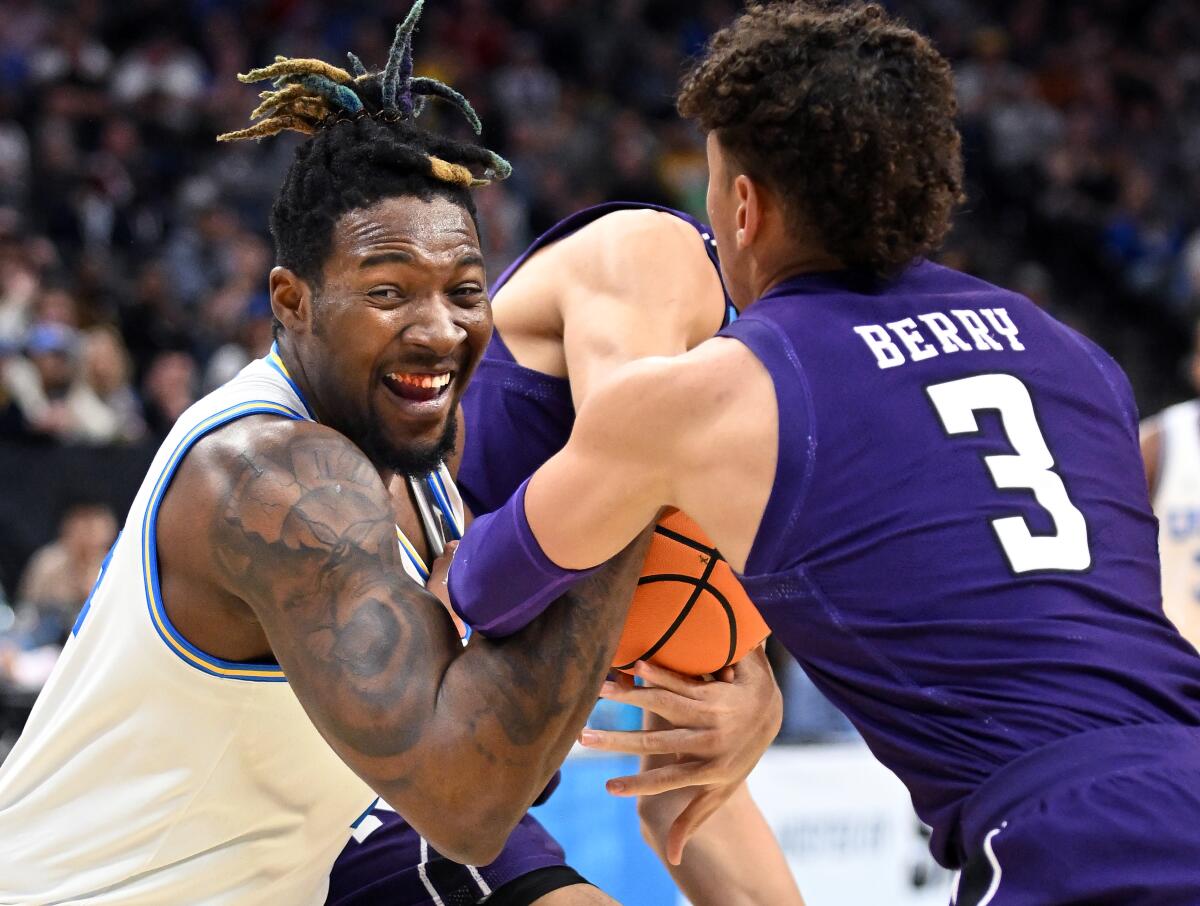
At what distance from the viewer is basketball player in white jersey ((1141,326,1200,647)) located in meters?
5.57

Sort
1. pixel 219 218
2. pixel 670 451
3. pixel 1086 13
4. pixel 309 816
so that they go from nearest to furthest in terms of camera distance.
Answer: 1. pixel 670 451
2. pixel 309 816
3. pixel 219 218
4. pixel 1086 13

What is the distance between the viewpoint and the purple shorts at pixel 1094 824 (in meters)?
1.92

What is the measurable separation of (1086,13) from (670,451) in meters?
14.8

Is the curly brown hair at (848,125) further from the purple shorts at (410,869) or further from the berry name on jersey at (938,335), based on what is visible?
the purple shorts at (410,869)

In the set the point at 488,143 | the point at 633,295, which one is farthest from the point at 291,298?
the point at 488,143

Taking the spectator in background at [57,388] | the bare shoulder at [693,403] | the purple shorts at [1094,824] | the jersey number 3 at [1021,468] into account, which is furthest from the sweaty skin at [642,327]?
the spectator in background at [57,388]

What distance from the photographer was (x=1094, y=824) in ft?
6.35

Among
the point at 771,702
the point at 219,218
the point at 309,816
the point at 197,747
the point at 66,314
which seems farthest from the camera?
the point at 219,218

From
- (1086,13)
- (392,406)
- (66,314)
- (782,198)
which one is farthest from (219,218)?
(1086,13)

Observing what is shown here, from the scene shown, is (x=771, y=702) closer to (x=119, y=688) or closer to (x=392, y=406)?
(x=392, y=406)

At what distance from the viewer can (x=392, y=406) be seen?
291 centimetres

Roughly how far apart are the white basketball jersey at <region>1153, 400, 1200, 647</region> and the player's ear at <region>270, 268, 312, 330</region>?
12.2ft

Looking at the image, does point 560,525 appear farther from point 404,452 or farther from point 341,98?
point 341,98

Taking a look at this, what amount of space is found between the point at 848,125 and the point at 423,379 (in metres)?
1.04
